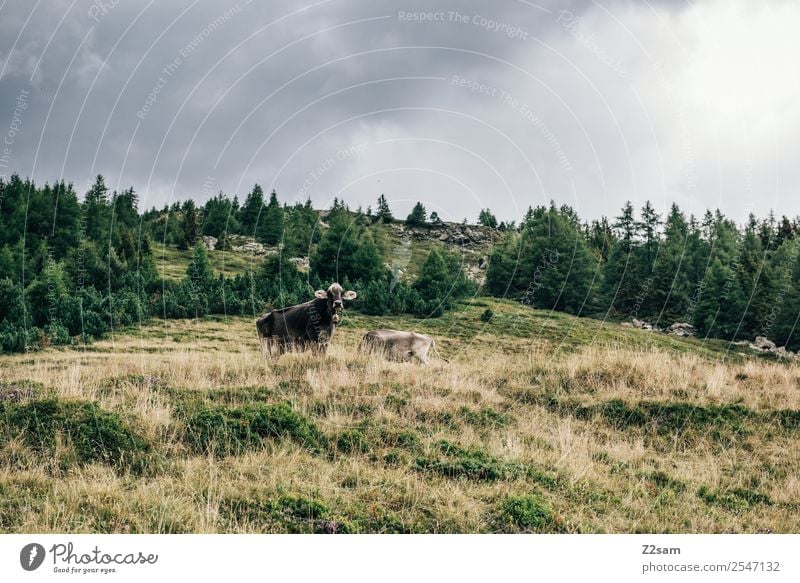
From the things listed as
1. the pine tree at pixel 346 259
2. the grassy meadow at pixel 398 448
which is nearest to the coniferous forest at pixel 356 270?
the pine tree at pixel 346 259

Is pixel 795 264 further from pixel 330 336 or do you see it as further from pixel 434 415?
pixel 434 415

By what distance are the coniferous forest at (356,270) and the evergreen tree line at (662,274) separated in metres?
0.16

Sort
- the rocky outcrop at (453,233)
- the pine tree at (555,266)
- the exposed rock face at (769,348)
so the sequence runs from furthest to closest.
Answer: the rocky outcrop at (453,233) → the pine tree at (555,266) → the exposed rock face at (769,348)

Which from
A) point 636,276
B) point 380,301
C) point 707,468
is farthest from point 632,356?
point 636,276

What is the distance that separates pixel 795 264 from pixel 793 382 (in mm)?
46254

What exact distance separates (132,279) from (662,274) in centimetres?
5038

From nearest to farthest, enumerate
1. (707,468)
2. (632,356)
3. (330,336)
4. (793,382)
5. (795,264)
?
(707,468) → (793,382) → (632,356) → (330,336) → (795,264)

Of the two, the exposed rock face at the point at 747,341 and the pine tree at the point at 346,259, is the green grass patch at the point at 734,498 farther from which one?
the exposed rock face at the point at 747,341

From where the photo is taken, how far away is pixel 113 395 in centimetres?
973

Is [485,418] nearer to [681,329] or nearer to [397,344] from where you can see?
[397,344]

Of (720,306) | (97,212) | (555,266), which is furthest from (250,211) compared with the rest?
(720,306)

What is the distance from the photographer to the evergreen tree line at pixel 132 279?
30750mm

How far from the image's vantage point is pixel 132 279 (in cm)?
3972

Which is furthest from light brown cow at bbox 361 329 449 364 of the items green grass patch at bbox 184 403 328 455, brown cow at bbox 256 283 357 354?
green grass patch at bbox 184 403 328 455
